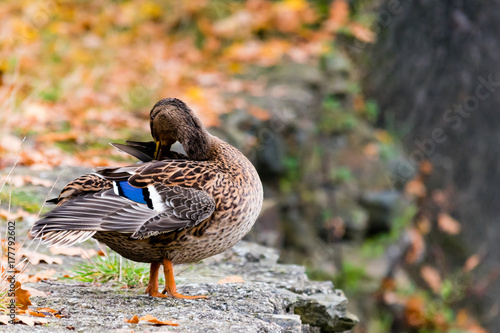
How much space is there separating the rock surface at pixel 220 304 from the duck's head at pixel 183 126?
30.0 inches

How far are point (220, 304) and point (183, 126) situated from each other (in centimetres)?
96

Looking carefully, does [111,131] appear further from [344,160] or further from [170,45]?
[170,45]

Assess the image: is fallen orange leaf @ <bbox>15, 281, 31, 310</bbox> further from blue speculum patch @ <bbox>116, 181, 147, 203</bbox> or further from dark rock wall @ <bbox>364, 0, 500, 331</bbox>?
dark rock wall @ <bbox>364, 0, 500, 331</bbox>

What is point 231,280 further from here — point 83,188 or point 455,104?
point 455,104

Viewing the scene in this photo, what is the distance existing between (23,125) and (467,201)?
5.63 meters

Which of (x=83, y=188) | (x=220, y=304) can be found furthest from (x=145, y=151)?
(x=220, y=304)

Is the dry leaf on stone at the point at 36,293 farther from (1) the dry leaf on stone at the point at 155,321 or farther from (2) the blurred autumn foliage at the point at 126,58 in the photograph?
(2) the blurred autumn foliage at the point at 126,58

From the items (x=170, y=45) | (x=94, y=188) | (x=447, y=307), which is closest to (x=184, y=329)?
(x=94, y=188)

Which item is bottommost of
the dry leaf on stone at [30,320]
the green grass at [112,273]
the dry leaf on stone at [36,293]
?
the dry leaf on stone at [30,320]

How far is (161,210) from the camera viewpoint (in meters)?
2.99

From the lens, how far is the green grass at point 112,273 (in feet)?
11.6

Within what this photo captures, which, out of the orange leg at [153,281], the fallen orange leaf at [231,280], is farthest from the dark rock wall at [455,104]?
the orange leg at [153,281]

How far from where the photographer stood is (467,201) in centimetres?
845

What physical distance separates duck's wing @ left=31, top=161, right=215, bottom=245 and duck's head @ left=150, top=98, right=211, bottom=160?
1.10 ft
